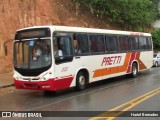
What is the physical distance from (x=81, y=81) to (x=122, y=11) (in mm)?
23080

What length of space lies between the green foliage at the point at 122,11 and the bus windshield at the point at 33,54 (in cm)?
2089

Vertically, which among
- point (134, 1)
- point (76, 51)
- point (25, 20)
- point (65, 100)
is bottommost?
point (65, 100)

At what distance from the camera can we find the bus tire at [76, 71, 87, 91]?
15302mm

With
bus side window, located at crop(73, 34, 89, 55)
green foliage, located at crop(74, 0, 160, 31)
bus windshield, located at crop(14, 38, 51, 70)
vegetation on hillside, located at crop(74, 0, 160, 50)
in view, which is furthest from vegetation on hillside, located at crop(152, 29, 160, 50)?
bus windshield, located at crop(14, 38, 51, 70)

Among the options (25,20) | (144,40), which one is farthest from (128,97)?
(25,20)

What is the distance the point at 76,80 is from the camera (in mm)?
15234

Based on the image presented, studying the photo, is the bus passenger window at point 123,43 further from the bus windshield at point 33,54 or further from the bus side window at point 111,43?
the bus windshield at point 33,54

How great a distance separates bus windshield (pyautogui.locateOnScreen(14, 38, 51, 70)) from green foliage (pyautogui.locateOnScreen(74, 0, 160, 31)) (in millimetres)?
20886

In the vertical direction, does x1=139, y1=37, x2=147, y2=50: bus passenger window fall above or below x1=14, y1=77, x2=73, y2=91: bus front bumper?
above

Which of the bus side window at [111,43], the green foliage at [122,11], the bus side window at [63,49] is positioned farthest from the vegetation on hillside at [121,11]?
the bus side window at [63,49]

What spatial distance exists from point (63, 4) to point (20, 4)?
7.06 m

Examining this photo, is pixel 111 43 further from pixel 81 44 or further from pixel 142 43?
pixel 142 43

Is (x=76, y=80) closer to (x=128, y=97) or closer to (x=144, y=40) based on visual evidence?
(x=128, y=97)

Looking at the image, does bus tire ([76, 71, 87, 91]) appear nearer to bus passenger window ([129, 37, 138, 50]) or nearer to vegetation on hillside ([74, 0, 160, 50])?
bus passenger window ([129, 37, 138, 50])
